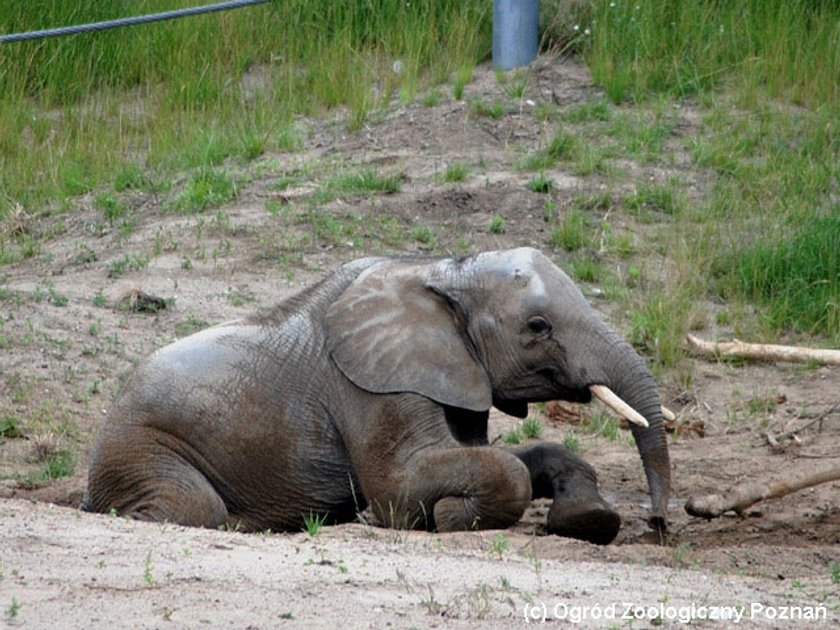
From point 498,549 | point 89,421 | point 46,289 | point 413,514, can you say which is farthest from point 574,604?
point 46,289

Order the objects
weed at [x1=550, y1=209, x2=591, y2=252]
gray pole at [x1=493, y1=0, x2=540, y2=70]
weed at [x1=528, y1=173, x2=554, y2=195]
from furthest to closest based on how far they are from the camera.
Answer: gray pole at [x1=493, y1=0, x2=540, y2=70], weed at [x1=528, y1=173, x2=554, y2=195], weed at [x1=550, y1=209, x2=591, y2=252]

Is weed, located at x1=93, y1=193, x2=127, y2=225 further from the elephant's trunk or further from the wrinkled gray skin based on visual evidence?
the elephant's trunk

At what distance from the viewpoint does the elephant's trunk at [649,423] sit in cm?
736

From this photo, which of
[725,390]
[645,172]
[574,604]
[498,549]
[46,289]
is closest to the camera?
[574,604]

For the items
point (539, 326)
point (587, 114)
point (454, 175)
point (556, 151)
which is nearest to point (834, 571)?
point (539, 326)

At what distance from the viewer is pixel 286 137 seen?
44.4ft

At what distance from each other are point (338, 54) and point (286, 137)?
4.16ft

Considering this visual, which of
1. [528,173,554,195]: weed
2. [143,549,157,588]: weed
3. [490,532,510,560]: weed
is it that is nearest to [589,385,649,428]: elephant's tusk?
[490,532,510,560]: weed

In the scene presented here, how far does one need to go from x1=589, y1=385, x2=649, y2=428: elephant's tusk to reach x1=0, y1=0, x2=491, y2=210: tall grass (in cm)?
646

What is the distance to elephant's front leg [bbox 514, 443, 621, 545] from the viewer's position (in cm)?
738

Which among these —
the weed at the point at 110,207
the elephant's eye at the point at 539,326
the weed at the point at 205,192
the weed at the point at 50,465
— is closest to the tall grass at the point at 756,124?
the weed at the point at 205,192

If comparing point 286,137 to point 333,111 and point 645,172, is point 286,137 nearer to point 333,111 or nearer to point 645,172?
point 333,111

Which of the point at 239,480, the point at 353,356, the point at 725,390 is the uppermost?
the point at 353,356

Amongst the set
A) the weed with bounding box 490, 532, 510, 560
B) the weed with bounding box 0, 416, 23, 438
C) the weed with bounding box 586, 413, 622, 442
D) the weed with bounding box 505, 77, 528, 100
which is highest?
the weed with bounding box 490, 532, 510, 560
